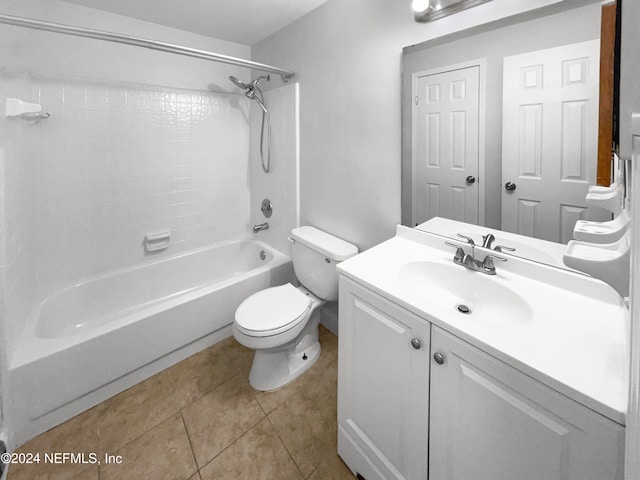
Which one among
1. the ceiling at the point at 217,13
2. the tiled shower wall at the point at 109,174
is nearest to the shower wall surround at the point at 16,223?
the tiled shower wall at the point at 109,174

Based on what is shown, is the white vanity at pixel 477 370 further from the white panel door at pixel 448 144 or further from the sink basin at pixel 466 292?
the white panel door at pixel 448 144

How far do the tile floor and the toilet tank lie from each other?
0.52m

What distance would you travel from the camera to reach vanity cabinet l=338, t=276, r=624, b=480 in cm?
60

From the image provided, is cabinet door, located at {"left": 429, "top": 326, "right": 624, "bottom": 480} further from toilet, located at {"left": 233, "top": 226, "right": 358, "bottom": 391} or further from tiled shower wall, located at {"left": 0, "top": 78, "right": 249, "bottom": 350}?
tiled shower wall, located at {"left": 0, "top": 78, "right": 249, "bottom": 350}

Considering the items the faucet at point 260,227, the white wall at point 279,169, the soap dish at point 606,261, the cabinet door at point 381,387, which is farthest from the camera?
the faucet at point 260,227

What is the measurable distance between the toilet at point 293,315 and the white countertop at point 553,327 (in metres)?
0.56

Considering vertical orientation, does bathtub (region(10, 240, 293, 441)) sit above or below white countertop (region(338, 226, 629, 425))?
below

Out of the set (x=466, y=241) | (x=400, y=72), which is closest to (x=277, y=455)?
(x=466, y=241)

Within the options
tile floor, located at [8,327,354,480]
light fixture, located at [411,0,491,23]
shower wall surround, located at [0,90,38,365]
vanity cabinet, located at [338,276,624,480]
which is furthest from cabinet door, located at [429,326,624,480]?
shower wall surround, located at [0,90,38,365]

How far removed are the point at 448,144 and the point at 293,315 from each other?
113 centimetres

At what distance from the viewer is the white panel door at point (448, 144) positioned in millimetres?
1148

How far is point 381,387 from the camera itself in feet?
3.30

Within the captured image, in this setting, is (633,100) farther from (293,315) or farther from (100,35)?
(100,35)

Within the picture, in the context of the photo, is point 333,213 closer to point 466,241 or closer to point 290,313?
point 290,313
